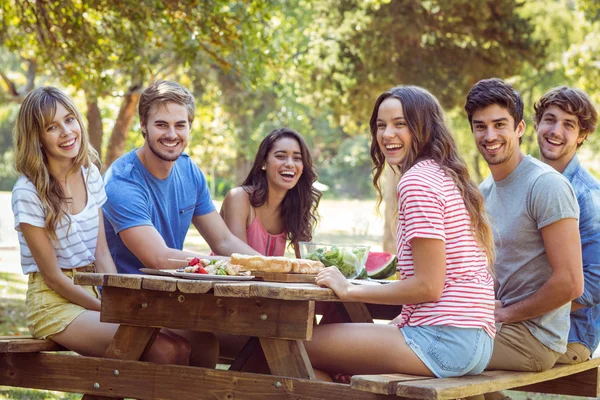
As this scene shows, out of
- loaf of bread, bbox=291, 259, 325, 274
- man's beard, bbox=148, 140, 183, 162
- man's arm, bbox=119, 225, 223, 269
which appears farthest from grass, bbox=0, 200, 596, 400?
man's beard, bbox=148, 140, 183, 162

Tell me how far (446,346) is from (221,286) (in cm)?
111

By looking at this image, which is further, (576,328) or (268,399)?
(576,328)

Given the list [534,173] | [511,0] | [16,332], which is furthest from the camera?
[511,0]

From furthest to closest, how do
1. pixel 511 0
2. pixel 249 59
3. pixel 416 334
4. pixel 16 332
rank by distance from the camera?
pixel 511 0 < pixel 249 59 < pixel 16 332 < pixel 416 334

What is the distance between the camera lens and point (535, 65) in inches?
727

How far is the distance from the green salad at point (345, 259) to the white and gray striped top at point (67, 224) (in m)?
1.38

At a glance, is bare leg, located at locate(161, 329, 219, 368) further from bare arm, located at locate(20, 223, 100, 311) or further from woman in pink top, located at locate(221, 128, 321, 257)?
woman in pink top, located at locate(221, 128, 321, 257)

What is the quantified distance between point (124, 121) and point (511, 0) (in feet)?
27.4

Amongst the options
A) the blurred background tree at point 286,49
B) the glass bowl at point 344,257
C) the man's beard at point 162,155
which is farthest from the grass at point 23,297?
the blurred background tree at point 286,49

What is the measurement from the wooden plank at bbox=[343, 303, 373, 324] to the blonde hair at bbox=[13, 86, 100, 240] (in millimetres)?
1824

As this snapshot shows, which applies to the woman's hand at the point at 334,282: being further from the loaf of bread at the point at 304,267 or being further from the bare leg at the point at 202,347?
the bare leg at the point at 202,347

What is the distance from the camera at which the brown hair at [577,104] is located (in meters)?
5.55

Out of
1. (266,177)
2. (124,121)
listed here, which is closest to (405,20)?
(124,121)

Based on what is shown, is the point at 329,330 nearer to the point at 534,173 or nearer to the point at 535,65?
the point at 534,173
